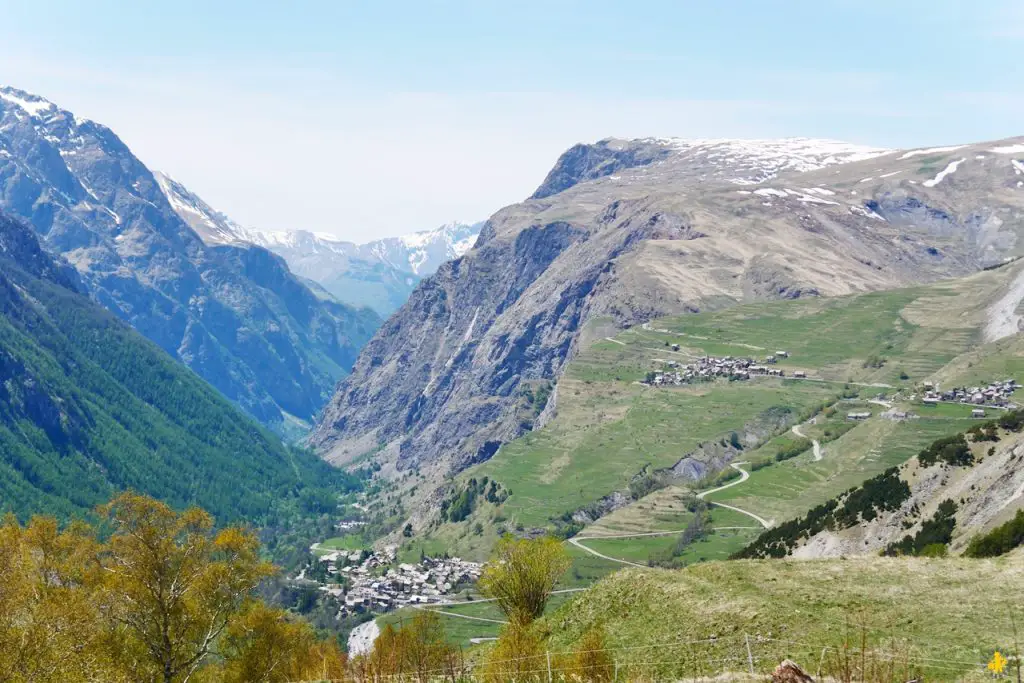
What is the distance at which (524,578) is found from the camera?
71.7m

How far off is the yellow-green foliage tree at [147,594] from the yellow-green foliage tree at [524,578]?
14.5m

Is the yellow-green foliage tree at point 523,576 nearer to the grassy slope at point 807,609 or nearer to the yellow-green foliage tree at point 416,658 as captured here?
the yellow-green foliage tree at point 416,658

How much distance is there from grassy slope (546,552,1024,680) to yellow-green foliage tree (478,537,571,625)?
11.3 meters

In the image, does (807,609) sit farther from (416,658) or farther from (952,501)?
(952,501)

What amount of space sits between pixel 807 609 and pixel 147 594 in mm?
42535

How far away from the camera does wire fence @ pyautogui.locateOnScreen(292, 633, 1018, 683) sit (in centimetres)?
3734

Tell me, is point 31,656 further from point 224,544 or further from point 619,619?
point 619,619

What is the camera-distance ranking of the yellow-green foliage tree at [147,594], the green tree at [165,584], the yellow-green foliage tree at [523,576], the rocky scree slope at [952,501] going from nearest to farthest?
the yellow-green foliage tree at [147,594] < the green tree at [165,584] < the yellow-green foliage tree at [523,576] < the rocky scree slope at [952,501]

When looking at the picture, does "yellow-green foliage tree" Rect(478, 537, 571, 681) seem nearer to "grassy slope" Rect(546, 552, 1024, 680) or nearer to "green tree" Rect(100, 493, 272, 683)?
"grassy slope" Rect(546, 552, 1024, 680)

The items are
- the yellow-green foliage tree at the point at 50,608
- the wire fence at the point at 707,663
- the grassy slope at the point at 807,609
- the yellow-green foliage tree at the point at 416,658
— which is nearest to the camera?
the wire fence at the point at 707,663

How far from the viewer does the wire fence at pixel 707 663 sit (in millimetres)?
37344

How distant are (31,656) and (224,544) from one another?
2157 cm

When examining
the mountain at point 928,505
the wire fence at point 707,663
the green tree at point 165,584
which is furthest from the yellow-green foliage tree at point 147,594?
the mountain at point 928,505

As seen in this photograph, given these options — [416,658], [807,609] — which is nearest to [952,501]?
[807,609]
